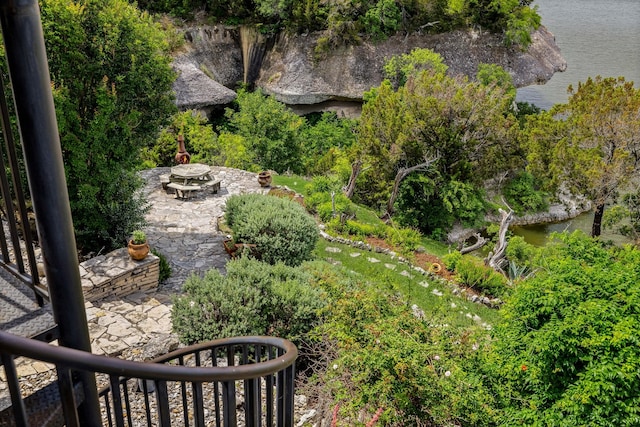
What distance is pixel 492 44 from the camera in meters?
29.3

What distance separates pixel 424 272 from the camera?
12.9 m

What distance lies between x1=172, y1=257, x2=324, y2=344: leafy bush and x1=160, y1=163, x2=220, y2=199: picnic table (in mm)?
6622

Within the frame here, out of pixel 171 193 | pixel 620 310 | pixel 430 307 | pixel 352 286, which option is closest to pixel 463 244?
pixel 430 307

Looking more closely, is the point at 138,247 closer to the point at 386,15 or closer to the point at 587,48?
the point at 386,15

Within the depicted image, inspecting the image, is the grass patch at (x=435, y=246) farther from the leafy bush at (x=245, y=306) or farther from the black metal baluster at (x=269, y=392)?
the black metal baluster at (x=269, y=392)

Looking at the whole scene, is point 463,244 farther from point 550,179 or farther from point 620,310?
point 620,310

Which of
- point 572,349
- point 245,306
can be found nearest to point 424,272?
point 245,306

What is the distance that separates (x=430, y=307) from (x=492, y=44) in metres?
23.0

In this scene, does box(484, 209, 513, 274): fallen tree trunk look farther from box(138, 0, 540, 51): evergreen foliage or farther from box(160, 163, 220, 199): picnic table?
box(138, 0, 540, 51): evergreen foliage

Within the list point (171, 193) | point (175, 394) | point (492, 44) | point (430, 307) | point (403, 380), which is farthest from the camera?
point (492, 44)

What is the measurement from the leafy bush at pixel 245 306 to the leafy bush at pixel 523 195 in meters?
16.8

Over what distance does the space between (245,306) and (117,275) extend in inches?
101

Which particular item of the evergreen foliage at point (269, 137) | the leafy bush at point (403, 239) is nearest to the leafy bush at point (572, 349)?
the leafy bush at point (403, 239)

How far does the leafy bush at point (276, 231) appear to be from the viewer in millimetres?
10133
